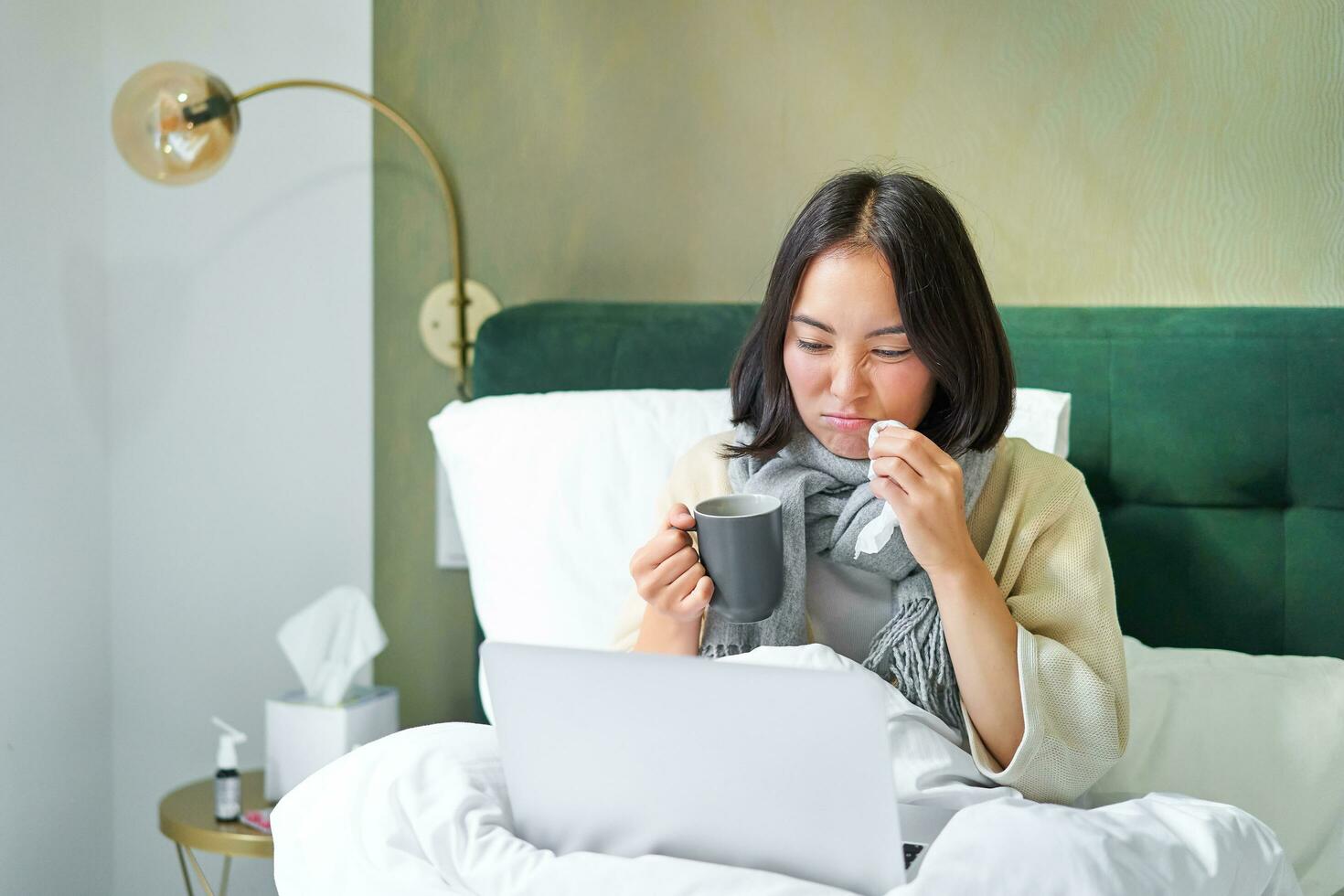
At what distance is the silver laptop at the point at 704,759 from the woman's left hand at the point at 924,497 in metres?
0.29

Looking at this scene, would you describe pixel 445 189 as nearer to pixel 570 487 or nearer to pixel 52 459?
pixel 570 487

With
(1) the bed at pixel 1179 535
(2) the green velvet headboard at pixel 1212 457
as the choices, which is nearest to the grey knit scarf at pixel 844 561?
(1) the bed at pixel 1179 535

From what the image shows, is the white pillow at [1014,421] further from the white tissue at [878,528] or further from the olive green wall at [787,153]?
the white tissue at [878,528]

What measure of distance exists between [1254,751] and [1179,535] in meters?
0.39

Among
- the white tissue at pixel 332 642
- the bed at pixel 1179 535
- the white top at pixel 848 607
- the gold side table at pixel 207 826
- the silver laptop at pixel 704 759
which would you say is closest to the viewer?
the silver laptop at pixel 704 759

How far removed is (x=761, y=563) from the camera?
3.42 feet

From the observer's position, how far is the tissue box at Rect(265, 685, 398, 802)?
70.1 inches

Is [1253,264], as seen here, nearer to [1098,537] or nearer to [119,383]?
[1098,537]

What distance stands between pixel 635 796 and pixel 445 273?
133 centimetres

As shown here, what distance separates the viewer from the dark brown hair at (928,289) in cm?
118

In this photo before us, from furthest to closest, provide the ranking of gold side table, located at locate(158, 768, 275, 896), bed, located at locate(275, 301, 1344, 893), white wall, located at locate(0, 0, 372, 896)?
white wall, located at locate(0, 0, 372, 896)
gold side table, located at locate(158, 768, 275, 896)
bed, located at locate(275, 301, 1344, 893)

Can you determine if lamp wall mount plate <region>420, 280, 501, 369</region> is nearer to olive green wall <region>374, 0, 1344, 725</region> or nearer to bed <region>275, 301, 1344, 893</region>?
olive green wall <region>374, 0, 1344, 725</region>

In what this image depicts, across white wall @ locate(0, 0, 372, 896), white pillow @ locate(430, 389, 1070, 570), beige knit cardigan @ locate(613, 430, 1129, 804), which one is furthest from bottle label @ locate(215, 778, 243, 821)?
beige knit cardigan @ locate(613, 430, 1129, 804)

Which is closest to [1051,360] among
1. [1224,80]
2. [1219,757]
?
[1224,80]
